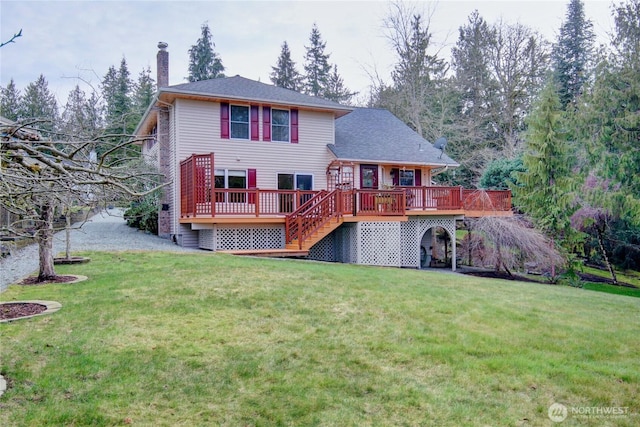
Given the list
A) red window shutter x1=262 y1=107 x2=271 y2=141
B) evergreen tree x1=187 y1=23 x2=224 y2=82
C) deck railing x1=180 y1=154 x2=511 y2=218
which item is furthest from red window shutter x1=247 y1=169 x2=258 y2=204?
evergreen tree x1=187 y1=23 x2=224 y2=82

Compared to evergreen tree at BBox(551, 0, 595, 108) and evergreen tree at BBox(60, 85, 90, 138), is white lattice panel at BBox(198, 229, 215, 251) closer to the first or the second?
evergreen tree at BBox(60, 85, 90, 138)

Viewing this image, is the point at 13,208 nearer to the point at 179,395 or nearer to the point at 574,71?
the point at 179,395

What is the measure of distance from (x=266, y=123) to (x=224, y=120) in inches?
62.5

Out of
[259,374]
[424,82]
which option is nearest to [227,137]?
[259,374]

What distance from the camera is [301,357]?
15.0 feet

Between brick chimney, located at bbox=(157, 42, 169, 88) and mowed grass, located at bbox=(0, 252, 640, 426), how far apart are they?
1190cm

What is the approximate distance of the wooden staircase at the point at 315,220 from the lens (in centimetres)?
1341

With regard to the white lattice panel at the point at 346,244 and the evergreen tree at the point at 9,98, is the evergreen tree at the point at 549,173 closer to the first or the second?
the white lattice panel at the point at 346,244

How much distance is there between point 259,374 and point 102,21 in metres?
5.04

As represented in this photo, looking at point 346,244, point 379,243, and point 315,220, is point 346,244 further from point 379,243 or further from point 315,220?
point 315,220

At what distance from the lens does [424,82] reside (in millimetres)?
29891

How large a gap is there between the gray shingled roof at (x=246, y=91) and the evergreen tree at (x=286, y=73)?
26817 mm

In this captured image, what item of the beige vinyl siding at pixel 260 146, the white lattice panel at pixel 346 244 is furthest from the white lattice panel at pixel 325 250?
the beige vinyl siding at pixel 260 146

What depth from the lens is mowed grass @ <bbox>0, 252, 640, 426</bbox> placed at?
347 centimetres
